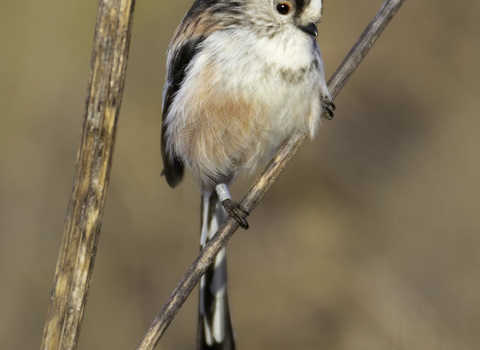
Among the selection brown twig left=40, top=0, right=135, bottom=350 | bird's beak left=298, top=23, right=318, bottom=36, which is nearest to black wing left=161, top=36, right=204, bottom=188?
bird's beak left=298, top=23, right=318, bottom=36

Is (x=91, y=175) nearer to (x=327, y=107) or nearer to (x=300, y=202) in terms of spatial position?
(x=327, y=107)

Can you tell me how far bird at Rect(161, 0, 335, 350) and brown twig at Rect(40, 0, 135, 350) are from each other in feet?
2.21

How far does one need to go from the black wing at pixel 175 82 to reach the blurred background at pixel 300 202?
762 mm

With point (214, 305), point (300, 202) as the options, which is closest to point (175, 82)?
point (214, 305)

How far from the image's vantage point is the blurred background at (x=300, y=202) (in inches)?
122

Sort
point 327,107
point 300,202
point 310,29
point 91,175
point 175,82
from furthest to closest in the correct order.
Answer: point 300,202 → point 175,82 → point 327,107 → point 310,29 → point 91,175

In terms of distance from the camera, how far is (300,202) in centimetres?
345

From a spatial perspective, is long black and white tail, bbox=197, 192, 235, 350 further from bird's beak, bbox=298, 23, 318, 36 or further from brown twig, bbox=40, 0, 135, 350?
bird's beak, bbox=298, 23, 318, 36

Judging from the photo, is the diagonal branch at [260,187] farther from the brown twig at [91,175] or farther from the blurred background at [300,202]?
the blurred background at [300,202]

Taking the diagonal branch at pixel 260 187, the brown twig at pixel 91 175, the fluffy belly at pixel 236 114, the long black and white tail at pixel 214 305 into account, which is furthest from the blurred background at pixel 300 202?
the brown twig at pixel 91 175

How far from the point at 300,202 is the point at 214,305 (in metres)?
1.28

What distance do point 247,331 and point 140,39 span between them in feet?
7.20

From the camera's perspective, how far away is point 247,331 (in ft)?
10.5

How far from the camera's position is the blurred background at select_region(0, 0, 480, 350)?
10.2 ft
